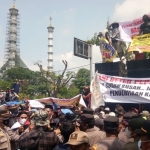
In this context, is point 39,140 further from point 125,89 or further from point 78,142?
point 125,89

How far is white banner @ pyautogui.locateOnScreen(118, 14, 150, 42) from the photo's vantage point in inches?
480

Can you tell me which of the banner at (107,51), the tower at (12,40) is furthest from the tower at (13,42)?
the banner at (107,51)

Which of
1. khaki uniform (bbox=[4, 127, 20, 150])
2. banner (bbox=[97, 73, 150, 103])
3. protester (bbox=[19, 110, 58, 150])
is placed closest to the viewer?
protester (bbox=[19, 110, 58, 150])

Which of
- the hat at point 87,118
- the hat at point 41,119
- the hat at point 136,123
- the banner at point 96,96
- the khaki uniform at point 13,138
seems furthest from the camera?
the banner at point 96,96

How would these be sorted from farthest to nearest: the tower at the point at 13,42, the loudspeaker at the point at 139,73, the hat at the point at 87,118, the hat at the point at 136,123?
the tower at the point at 13,42 → the loudspeaker at the point at 139,73 → the hat at the point at 87,118 → the hat at the point at 136,123

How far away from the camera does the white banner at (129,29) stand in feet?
40.0

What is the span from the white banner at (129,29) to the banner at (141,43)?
121 cm

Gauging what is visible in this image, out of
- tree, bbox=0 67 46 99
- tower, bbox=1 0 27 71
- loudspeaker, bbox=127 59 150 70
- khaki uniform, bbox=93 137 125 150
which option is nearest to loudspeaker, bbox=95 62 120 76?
loudspeaker, bbox=127 59 150 70

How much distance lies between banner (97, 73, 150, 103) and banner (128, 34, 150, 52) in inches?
150

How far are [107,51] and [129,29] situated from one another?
1327 millimetres

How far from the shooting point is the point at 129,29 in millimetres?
12383

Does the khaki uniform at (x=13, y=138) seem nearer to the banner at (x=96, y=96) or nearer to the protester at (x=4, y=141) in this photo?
the protester at (x=4, y=141)

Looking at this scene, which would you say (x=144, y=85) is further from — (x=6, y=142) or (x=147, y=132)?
(x=147, y=132)

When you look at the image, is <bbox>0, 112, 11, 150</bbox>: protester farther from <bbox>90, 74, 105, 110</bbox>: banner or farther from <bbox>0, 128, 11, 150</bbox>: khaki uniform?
<bbox>90, 74, 105, 110</bbox>: banner
